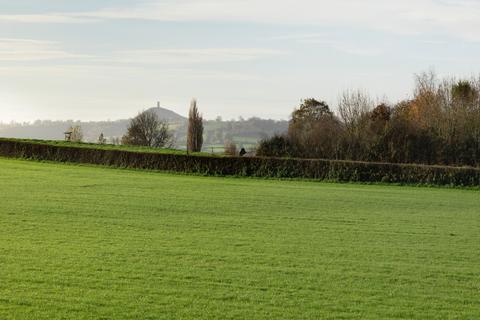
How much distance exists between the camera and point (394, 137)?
1612 inches

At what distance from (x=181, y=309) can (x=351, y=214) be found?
1064 cm

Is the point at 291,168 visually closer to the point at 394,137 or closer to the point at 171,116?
the point at 394,137

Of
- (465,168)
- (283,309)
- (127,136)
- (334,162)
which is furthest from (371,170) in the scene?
(127,136)

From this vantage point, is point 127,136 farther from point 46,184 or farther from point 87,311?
point 87,311

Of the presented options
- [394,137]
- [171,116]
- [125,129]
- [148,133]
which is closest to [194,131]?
[394,137]

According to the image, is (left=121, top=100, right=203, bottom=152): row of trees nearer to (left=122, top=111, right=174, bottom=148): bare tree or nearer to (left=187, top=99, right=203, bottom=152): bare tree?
(left=122, top=111, right=174, bottom=148): bare tree

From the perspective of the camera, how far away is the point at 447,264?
36.2 ft

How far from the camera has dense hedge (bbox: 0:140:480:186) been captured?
30938 mm

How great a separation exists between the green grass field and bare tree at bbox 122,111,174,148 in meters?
61.8

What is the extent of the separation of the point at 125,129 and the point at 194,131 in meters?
60.4

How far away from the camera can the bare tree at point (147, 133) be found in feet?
270

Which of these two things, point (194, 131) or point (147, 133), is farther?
point (147, 133)

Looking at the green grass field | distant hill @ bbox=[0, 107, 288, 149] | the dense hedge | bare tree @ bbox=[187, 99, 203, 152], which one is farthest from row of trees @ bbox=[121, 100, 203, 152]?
the green grass field

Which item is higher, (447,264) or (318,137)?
(318,137)
